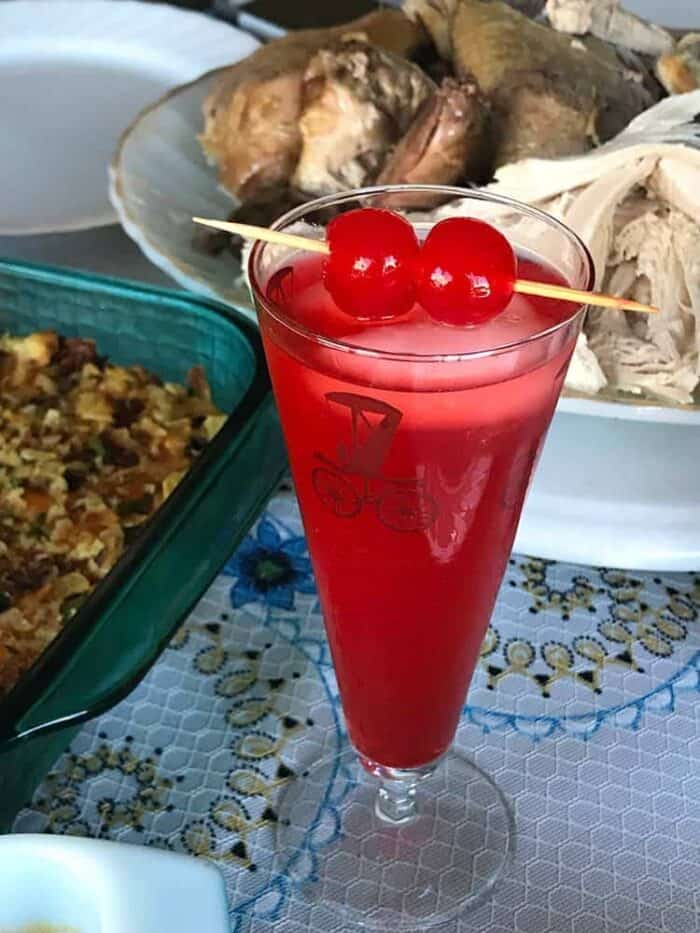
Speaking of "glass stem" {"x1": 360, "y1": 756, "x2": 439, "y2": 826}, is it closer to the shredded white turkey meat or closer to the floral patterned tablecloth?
the floral patterned tablecloth

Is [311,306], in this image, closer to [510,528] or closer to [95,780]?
[510,528]

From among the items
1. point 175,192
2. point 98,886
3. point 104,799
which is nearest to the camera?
point 98,886

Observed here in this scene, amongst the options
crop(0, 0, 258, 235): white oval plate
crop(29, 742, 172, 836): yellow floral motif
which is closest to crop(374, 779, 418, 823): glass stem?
crop(29, 742, 172, 836): yellow floral motif

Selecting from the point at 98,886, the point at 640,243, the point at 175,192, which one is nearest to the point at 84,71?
the point at 175,192

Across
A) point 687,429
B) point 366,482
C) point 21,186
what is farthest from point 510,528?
point 21,186

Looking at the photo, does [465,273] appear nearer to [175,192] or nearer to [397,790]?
[397,790]

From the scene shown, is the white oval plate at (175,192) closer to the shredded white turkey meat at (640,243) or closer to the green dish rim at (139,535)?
the green dish rim at (139,535)
